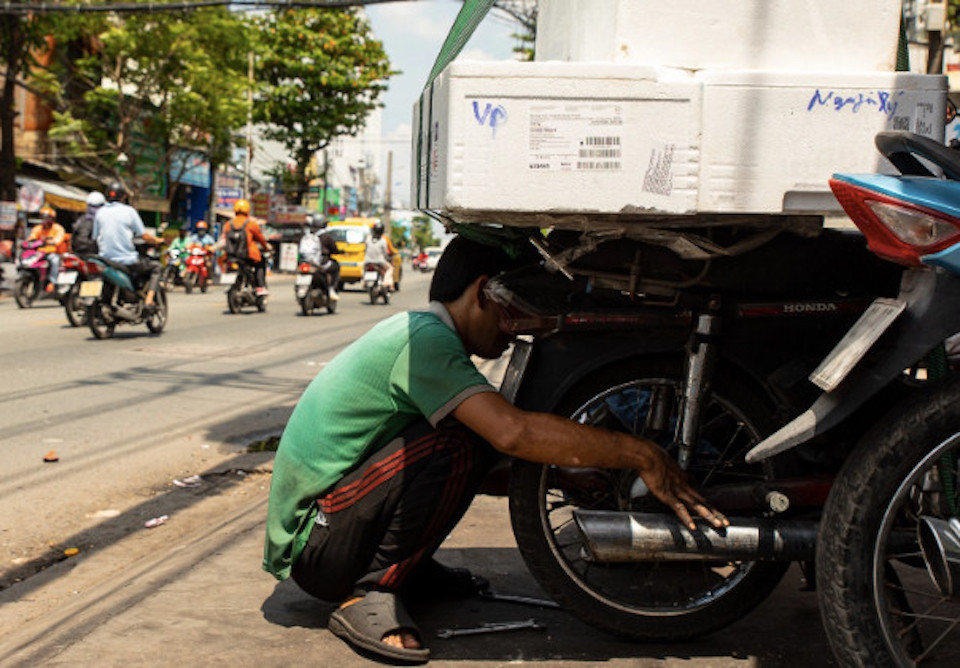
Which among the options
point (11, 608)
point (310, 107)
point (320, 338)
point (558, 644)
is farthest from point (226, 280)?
point (310, 107)

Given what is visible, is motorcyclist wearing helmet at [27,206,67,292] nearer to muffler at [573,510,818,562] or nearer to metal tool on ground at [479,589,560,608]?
metal tool on ground at [479,589,560,608]

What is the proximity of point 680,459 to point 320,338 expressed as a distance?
1060 cm

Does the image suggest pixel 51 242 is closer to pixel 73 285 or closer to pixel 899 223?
pixel 73 285

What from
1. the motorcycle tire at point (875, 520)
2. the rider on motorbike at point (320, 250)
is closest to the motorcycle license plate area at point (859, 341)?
the motorcycle tire at point (875, 520)

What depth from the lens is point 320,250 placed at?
17.2 meters

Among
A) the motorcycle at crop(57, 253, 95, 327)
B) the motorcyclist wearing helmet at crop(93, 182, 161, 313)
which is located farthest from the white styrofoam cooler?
the motorcycle at crop(57, 253, 95, 327)

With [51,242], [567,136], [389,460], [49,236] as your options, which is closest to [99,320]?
[51,242]

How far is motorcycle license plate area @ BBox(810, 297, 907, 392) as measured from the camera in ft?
7.14

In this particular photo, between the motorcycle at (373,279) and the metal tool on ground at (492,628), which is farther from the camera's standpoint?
the motorcycle at (373,279)

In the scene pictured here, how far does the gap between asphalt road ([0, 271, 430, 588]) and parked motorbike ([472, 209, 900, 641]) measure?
7.35ft

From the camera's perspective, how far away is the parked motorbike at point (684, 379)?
261cm

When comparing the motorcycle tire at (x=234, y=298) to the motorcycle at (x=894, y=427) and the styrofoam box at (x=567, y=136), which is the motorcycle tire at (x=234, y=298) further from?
the motorcycle at (x=894, y=427)

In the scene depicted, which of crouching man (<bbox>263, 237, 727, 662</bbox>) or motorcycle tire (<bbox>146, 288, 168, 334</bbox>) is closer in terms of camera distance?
crouching man (<bbox>263, 237, 727, 662</bbox>)

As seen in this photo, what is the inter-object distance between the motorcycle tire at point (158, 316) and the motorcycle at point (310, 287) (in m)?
4.39
